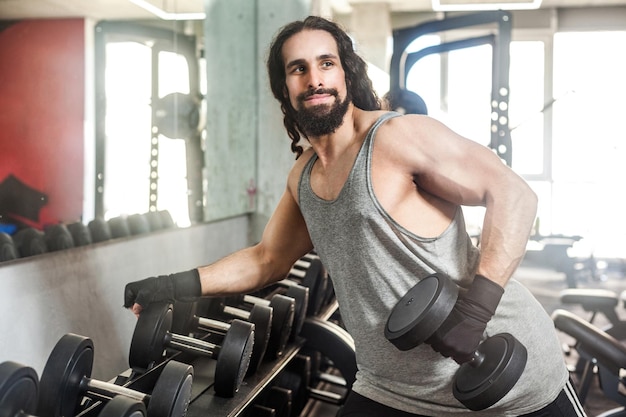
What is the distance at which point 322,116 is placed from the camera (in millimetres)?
1521

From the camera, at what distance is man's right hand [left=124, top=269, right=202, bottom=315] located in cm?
157

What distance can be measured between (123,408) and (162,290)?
488mm

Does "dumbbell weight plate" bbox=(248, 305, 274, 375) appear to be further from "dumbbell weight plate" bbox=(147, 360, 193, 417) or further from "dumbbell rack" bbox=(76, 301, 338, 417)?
"dumbbell weight plate" bbox=(147, 360, 193, 417)

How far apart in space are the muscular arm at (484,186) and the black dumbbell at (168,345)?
1.89 feet

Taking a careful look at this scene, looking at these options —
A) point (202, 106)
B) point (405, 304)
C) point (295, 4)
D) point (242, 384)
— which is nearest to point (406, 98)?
point (295, 4)

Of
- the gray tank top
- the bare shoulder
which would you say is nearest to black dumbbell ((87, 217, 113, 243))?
the gray tank top

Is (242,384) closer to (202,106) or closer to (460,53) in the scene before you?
(202,106)

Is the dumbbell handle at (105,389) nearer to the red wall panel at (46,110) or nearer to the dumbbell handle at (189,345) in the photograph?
the dumbbell handle at (189,345)

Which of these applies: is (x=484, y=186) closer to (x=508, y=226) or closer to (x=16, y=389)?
(x=508, y=226)

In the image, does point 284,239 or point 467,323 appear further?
point 284,239

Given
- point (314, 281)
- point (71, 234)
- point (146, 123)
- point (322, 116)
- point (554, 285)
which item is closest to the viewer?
point (322, 116)

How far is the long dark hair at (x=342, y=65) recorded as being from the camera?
1653 millimetres

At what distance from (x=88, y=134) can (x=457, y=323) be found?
1.61 metres

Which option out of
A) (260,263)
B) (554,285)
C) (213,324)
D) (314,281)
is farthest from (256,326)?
(554,285)
